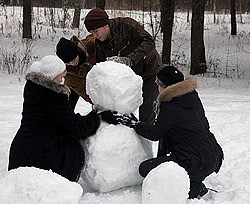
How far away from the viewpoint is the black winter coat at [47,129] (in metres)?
3.29

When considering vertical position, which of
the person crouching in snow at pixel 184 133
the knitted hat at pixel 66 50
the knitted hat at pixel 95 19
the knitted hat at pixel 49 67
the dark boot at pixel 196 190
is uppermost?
the knitted hat at pixel 95 19

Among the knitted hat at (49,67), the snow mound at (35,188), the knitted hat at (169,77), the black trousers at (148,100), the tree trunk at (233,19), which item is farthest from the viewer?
the tree trunk at (233,19)

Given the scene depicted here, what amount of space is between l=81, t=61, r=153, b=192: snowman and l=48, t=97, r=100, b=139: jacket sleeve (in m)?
0.10

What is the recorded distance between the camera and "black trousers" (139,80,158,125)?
4547 millimetres

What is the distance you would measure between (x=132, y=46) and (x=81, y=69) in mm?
608

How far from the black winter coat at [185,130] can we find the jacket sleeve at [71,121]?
1.32 ft

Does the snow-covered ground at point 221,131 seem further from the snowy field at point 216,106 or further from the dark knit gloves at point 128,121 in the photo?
the dark knit gloves at point 128,121

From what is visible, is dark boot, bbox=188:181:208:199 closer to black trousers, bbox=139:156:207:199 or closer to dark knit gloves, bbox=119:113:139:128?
black trousers, bbox=139:156:207:199

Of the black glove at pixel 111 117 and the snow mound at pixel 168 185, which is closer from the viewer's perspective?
→ the snow mound at pixel 168 185

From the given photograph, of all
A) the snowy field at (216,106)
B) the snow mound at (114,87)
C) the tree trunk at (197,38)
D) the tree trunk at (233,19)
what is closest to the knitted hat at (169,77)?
the snow mound at (114,87)

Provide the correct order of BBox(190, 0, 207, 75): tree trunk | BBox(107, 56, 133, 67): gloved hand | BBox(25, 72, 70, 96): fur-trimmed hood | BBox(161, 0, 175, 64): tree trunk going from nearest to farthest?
BBox(25, 72, 70, 96): fur-trimmed hood → BBox(107, 56, 133, 67): gloved hand → BBox(190, 0, 207, 75): tree trunk → BBox(161, 0, 175, 64): tree trunk

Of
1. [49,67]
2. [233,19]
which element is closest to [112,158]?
[49,67]

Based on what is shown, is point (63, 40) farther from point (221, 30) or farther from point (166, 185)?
point (221, 30)

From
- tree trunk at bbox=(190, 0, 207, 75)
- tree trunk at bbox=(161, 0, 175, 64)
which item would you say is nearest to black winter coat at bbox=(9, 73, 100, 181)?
tree trunk at bbox=(190, 0, 207, 75)
